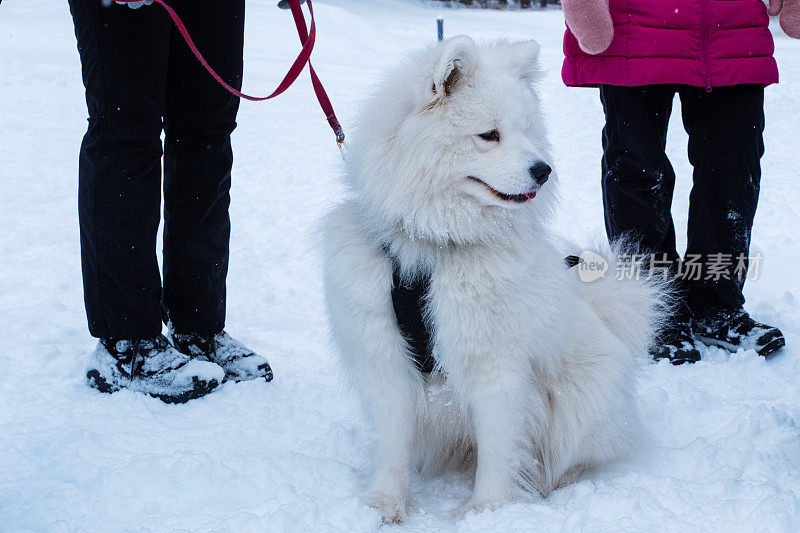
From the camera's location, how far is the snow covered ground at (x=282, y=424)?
1.62 metres

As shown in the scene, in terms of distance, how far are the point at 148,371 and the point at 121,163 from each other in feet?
2.06

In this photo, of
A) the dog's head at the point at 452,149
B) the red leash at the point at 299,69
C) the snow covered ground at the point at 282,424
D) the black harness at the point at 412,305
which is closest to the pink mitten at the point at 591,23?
the snow covered ground at the point at 282,424

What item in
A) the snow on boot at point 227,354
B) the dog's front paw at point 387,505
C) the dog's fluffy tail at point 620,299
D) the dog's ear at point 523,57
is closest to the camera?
the dog's front paw at point 387,505

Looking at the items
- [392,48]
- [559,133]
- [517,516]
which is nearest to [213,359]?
[517,516]

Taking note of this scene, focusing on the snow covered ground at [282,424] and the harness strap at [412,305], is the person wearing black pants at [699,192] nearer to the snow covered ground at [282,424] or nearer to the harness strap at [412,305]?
the snow covered ground at [282,424]

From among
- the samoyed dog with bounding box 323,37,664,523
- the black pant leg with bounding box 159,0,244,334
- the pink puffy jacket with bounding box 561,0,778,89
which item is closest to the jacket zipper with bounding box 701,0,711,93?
the pink puffy jacket with bounding box 561,0,778,89

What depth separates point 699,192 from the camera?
9.20 feet

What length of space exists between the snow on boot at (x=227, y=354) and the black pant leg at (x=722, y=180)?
1704 millimetres

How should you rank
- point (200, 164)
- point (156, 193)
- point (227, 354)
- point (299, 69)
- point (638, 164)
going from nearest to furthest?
point (299, 69), point (156, 193), point (200, 164), point (227, 354), point (638, 164)

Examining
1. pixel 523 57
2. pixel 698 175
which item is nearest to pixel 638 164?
pixel 698 175

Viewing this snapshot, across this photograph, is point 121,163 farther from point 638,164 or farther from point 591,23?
point 638,164

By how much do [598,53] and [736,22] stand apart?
503 millimetres

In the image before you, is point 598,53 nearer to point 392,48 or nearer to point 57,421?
point 57,421

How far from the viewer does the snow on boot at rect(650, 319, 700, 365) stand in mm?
2672
